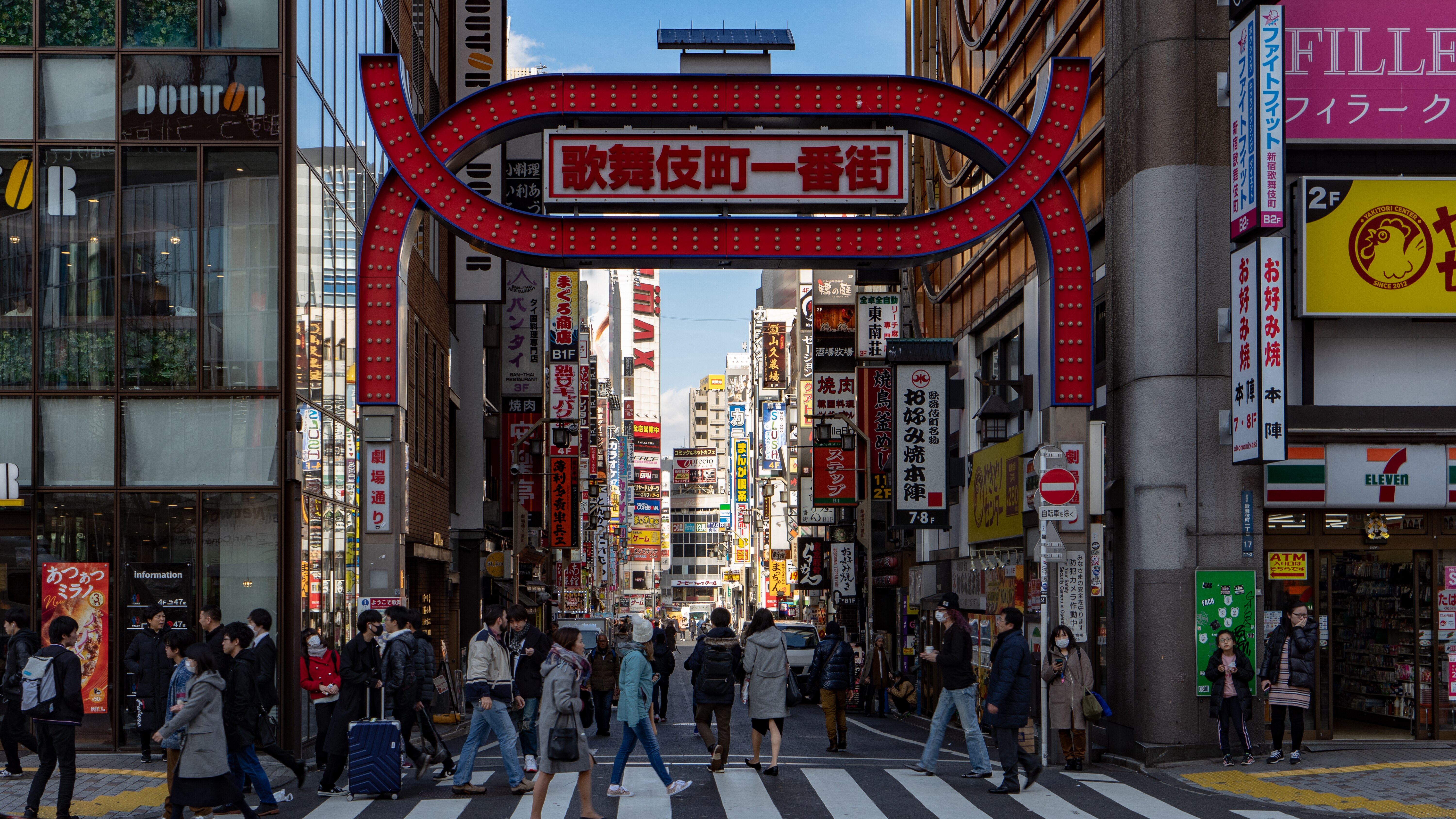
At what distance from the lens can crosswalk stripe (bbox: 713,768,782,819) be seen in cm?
1283

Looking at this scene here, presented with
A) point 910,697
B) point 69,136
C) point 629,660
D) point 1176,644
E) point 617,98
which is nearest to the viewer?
point 629,660

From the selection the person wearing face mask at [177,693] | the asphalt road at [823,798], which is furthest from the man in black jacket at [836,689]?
the person wearing face mask at [177,693]

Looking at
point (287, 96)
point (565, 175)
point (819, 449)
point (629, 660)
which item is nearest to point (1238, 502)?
point (629, 660)

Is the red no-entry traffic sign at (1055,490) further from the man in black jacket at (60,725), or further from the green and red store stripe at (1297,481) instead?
the man in black jacket at (60,725)

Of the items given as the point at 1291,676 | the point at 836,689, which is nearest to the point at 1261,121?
the point at 1291,676

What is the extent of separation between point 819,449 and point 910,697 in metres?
15.2

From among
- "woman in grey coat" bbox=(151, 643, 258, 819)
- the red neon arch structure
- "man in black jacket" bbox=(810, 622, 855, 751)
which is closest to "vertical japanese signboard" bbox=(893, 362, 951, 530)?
"man in black jacket" bbox=(810, 622, 855, 751)

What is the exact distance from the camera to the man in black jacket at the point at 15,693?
14031 mm

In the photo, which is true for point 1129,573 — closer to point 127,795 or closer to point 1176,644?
point 1176,644

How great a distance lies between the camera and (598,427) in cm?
9444

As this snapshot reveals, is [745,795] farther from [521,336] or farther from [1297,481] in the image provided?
[521,336]

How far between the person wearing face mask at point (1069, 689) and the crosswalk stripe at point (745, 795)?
3465 millimetres

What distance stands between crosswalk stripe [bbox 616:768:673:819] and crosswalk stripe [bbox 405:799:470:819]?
145cm

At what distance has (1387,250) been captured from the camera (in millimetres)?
17812
